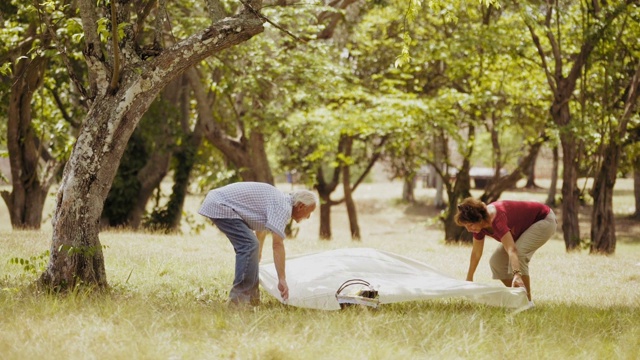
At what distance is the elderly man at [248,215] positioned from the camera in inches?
269

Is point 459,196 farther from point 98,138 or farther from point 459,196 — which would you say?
point 98,138

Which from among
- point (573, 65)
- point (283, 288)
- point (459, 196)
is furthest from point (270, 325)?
point (459, 196)

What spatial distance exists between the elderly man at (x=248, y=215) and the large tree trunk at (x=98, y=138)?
1206 millimetres

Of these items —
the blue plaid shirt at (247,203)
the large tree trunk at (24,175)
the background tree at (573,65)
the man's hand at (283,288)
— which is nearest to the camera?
the man's hand at (283,288)

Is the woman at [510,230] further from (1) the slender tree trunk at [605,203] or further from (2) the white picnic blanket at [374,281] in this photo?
(1) the slender tree trunk at [605,203]

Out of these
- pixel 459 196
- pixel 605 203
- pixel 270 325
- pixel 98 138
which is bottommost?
pixel 270 325

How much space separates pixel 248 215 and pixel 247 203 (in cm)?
12

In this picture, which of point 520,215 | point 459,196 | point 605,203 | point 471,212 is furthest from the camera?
point 459,196

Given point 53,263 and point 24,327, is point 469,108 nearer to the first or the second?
point 53,263

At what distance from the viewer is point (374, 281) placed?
7848 mm

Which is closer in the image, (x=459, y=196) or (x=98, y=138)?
(x=98, y=138)

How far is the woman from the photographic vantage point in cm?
760

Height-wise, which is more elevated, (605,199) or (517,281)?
(605,199)

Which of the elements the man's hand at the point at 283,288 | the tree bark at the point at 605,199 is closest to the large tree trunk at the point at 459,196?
the tree bark at the point at 605,199
